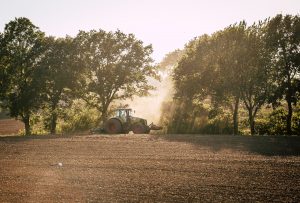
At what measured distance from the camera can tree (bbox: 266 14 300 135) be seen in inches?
998

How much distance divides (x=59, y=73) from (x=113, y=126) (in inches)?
401

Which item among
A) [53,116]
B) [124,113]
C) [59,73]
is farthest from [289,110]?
[53,116]

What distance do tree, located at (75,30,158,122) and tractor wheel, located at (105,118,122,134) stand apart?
8.84m

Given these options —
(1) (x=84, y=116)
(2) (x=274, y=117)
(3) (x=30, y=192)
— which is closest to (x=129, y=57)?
(1) (x=84, y=116)

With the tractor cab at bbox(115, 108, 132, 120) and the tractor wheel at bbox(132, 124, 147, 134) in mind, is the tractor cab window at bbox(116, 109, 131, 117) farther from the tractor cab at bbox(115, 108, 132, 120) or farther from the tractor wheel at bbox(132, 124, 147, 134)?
the tractor wheel at bbox(132, 124, 147, 134)

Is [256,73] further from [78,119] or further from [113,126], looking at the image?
[78,119]

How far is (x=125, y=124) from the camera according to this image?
27.3 m

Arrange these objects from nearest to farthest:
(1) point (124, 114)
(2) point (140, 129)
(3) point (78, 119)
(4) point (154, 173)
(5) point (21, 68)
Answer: (4) point (154, 173)
(2) point (140, 129)
(1) point (124, 114)
(5) point (21, 68)
(3) point (78, 119)

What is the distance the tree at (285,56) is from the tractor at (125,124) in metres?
10.4

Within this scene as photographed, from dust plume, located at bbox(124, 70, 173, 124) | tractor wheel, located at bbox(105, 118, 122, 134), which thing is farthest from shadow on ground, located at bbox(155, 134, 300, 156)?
dust plume, located at bbox(124, 70, 173, 124)

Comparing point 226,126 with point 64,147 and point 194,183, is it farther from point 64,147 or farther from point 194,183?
point 194,183

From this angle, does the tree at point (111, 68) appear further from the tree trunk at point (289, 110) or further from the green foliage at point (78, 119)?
the tree trunk at point (289, 110)

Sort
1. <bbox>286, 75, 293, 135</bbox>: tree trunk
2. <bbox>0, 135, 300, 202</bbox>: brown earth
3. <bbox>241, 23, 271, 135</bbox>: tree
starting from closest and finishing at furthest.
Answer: <bbox>0, 135, 300, 202</bbox>: brown earth, <bbox>286, 75, 293, 135</bbox>: tree trunk, <bbox>241, 23, 271, 135</bbox>: tree

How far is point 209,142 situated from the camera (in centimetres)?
1845
